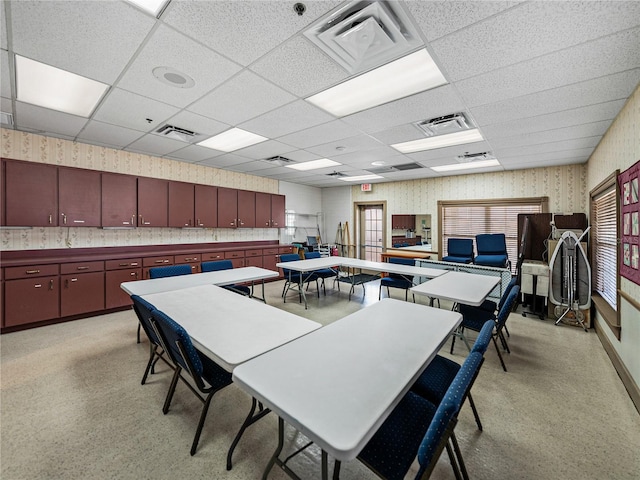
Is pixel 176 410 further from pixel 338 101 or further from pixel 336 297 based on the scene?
pixel 336 297

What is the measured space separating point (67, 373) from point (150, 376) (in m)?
0.83

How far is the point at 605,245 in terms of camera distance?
3.60 m

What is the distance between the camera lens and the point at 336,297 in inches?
212

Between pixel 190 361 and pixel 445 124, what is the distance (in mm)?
3559

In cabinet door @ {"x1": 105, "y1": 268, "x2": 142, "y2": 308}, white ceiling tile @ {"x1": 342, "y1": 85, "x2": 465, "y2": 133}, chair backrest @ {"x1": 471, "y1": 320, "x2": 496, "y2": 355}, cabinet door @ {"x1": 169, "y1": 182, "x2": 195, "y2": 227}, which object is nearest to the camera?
chair backrest @ {"x1": 471, "y1": 320, "x2": 496, "y2": 355}

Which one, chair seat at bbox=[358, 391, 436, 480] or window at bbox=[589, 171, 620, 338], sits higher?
window at bbox=[589, 171, 620, 338]

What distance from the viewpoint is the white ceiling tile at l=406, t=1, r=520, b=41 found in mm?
1559

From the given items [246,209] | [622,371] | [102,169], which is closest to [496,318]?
[622,371]

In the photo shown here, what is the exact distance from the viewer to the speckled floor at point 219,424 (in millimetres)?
1611

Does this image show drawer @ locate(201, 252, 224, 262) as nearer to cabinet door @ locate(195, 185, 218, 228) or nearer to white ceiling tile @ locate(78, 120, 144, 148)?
cabinet door @ locate(195, 185, 218, 228)

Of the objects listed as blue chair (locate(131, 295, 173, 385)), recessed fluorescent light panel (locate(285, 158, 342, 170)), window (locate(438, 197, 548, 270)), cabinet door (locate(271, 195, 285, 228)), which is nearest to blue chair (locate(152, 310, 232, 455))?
blue chair (locate(131, 295, 173, 385))

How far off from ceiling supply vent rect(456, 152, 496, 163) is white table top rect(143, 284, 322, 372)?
173 inches

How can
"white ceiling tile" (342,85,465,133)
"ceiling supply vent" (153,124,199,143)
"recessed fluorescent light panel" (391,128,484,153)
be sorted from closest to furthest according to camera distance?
1. "white ceiling tile" (342,85,465,133)
2. "ceiling supply vent" (153,124,199,143)
3. "recessed fluorescent light panel" (391,128,484,153)

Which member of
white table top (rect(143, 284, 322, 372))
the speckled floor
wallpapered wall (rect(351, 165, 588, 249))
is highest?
wallpapered wall (rect(351, 165, 588, 249))
